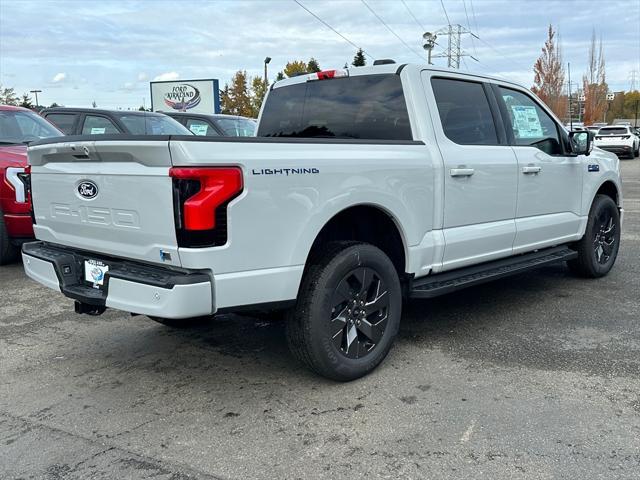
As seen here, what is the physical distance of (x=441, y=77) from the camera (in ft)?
14.9

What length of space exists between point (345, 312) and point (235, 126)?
9.55 meters

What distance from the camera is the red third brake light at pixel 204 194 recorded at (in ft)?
9.62

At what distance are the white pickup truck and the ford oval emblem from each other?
0.01m

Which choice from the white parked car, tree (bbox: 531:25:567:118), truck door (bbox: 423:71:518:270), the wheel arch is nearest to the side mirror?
truck door (bbox: 423:71:518:270)

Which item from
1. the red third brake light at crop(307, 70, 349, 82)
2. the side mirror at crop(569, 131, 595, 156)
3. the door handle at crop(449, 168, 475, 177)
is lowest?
the door handle at crop(449, 168, 475, 177)

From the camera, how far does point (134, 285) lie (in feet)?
10.2

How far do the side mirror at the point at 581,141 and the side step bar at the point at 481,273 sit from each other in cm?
93

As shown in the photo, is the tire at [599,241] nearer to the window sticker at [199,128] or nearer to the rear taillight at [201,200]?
the rear taillight at [201,200]

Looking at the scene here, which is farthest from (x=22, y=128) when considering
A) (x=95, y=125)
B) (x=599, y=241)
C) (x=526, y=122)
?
(x=599, y=241)

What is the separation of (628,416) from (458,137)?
216 centimetres

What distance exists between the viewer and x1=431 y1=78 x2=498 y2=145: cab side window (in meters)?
4.42

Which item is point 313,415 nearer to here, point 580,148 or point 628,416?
point 628,416

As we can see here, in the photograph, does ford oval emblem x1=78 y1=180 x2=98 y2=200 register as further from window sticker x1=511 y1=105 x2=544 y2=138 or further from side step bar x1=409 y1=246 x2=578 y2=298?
window sticker x1=511 y1=105 x2=544 y2=138

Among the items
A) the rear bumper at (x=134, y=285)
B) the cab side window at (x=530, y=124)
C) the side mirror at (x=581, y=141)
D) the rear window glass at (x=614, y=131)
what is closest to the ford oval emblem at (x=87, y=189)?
the rear bumper at (x=134, y=285)
